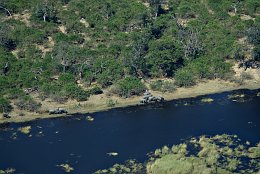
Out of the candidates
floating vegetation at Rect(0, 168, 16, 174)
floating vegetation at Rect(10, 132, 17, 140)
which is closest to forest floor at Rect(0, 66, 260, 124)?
floating vegetation at Rect(10, 132, 17, 140)

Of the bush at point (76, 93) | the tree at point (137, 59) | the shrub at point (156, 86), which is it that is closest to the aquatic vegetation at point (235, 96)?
the shrub at point (156, 86)

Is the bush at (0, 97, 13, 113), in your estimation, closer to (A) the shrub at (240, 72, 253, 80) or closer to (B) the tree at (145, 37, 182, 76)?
(B) the tree at (145, 37, 182, 76)

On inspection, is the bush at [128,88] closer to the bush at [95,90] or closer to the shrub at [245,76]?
the bush at [95,90]

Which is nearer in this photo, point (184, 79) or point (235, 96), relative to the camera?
point (235, 96)

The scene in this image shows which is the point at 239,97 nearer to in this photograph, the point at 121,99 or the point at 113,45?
the point at 121,99

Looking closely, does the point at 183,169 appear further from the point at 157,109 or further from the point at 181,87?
the point at 181,87

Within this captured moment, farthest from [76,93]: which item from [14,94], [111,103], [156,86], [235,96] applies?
[235,96]

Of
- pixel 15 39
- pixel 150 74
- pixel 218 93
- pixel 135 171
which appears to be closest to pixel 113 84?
pixel 150 74
